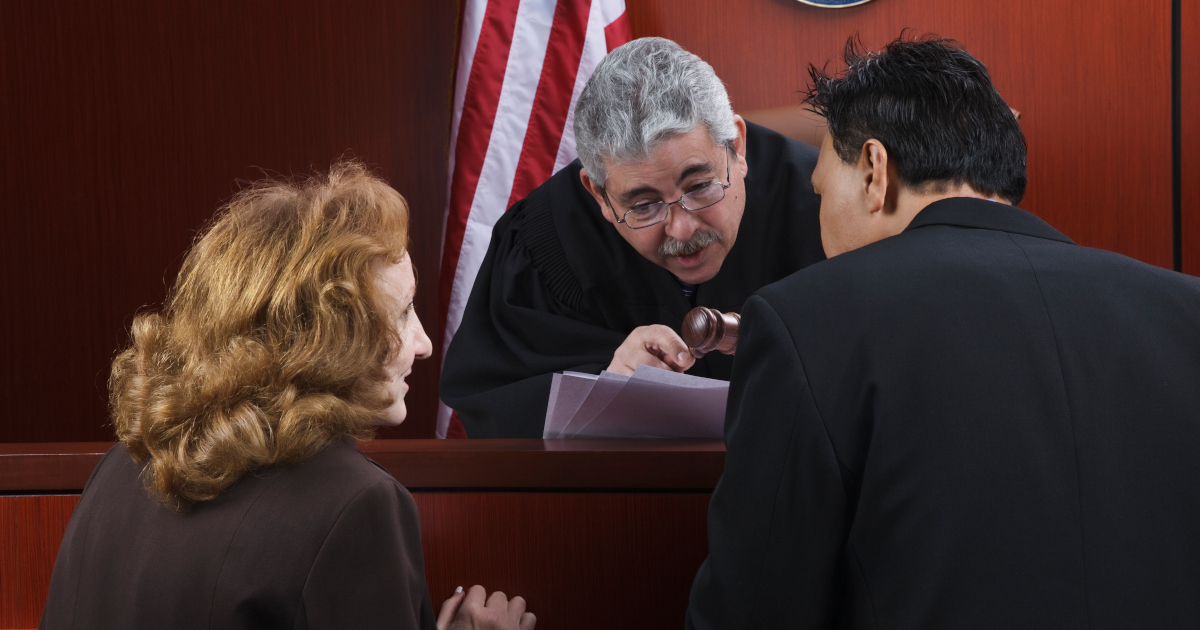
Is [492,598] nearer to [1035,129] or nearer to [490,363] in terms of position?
[490,363]

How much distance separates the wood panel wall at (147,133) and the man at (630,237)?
1.10 meters

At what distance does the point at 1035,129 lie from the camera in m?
2.79

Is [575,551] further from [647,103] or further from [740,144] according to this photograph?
[740,144]

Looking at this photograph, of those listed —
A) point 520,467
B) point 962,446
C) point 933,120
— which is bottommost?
point 520,467

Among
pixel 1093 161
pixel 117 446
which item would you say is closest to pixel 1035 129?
pixel 1093 161

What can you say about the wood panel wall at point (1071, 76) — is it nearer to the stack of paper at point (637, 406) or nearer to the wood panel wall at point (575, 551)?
the stack of paper at point (637, 406)

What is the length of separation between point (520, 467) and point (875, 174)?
0.49 m

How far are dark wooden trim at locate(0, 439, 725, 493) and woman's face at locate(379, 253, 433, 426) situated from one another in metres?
0.07

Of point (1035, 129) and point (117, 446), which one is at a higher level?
point (1035, 129)

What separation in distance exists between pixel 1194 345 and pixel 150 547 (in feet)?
2.99

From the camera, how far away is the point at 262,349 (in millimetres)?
850

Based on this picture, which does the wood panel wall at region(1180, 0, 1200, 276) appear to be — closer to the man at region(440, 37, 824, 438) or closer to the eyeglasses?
the man at region(440, 37, 824, 438)

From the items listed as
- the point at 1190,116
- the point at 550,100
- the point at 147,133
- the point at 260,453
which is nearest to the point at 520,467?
the point at 260,453

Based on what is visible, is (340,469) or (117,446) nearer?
(340,469)
